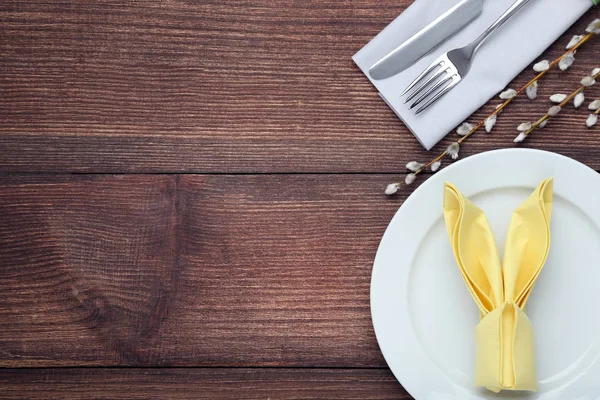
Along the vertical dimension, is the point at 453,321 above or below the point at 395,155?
below

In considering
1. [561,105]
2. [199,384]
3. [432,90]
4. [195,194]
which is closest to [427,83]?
[432,90]

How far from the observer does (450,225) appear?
562mm

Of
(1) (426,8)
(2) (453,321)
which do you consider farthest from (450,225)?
(1) (426,8)

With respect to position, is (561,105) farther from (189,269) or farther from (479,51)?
(189,269)

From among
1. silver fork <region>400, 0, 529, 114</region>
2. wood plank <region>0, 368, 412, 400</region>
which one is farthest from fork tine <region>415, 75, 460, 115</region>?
wood plank <region>0, 368, 412, 400</region>

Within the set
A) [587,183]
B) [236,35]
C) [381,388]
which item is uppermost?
[236,35]

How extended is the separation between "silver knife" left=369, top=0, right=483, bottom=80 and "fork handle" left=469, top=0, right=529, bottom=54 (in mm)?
20

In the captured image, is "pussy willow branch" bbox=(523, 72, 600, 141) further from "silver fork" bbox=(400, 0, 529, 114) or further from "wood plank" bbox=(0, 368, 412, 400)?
"wood plank" bbox=(0, 368, 412, 400)

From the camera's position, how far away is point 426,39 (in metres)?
0.61

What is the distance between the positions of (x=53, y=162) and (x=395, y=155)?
14.3 inches

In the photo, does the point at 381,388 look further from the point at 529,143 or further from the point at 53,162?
the point at 53,162

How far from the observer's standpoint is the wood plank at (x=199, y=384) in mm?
628

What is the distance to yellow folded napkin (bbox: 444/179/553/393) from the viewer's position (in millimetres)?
538

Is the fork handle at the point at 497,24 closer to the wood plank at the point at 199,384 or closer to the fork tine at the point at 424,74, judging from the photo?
the fork tine at the point at 424,74
